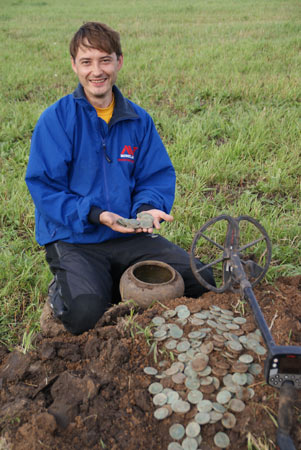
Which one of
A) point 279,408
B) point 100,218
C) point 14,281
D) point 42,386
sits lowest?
→ point 14,281

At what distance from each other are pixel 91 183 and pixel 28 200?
4.27ft

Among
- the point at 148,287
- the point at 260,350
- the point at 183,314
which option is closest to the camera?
the point at 260,350

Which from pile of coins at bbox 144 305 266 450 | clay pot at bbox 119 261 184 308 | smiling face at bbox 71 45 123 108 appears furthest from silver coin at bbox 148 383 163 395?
smiling face at bbox 71 45 123 108

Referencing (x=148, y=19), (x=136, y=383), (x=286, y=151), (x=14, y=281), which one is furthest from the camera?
(x=148, y=19)

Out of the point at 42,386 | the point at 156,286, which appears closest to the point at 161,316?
the point at 156,286

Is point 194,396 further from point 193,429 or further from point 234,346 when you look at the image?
point 234,346

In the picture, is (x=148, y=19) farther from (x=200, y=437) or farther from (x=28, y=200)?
(x=200, y=437)

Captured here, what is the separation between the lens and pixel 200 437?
1.51 metres

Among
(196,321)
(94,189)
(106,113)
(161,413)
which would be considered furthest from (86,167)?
(161,413)

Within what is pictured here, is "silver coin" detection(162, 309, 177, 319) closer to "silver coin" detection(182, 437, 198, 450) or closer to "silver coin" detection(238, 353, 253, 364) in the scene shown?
"silver coin" detection(238, 353, 253, 364)

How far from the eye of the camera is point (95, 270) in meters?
2.41

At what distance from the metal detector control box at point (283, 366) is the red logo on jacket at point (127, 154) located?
1536 millimetres

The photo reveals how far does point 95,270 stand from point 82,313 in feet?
0.96

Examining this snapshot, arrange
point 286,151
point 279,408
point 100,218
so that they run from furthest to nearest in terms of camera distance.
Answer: point 286,151
point 100,218
point 279,408
